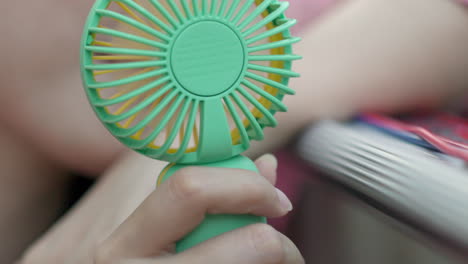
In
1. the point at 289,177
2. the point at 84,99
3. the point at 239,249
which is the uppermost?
the point at 84,99

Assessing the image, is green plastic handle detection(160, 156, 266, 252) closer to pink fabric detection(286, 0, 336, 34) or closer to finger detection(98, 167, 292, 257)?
finger detection(98, 167, 292, 257)

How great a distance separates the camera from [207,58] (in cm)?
37

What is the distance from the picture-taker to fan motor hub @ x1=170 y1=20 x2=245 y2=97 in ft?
1.19

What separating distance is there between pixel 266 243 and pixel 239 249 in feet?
0.09

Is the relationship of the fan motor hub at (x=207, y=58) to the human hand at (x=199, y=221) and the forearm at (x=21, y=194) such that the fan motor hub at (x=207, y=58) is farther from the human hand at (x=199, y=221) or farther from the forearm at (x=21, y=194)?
Answer: the forearm at (x=21, y=194)

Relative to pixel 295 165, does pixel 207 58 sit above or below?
above

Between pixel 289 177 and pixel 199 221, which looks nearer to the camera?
pixel 199 221

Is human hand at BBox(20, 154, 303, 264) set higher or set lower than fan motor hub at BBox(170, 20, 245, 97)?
lower

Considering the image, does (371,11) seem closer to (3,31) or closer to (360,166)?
(360,166)

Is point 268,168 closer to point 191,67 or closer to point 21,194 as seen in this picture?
point 191,67

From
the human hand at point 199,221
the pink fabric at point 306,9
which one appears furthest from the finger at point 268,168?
the pink fabric at point 306,9

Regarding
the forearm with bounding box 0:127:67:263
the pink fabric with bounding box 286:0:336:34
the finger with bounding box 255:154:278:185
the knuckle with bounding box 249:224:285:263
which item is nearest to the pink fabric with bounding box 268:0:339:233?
the pink fabric with bounding box 286:0:336:34

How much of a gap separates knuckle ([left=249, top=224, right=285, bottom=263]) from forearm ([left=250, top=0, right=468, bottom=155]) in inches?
15.3

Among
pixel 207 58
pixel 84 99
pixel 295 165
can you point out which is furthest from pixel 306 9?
pixel 207 58
